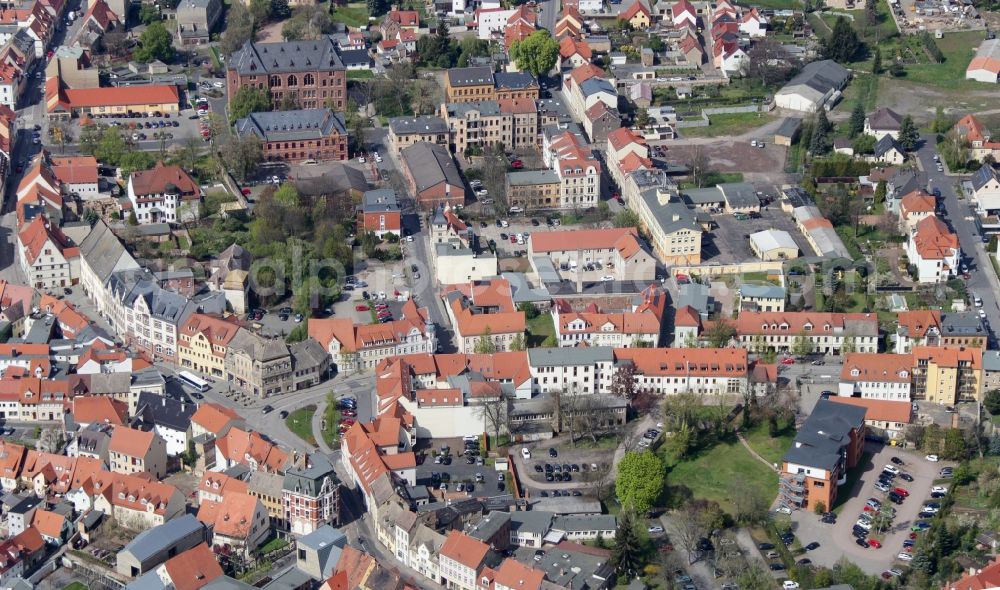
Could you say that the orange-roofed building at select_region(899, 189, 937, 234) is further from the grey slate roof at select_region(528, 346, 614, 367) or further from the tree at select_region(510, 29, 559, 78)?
the tree at select_region(510, 29, 559, 78)

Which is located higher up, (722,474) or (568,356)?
(568,356)

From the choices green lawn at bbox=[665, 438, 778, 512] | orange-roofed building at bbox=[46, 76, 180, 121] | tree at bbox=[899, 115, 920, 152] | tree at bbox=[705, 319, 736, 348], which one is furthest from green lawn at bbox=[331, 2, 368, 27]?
green lawn at bbox=[665, 438, 778, 512]

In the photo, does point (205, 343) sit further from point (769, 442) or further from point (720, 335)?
point (769, 442)

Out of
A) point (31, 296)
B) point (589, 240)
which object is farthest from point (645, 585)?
point (31, 296)

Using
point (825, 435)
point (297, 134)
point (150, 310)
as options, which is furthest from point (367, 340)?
point (297, 134)

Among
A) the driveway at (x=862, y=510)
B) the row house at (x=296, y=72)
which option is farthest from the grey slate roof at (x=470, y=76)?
the driveway at (x=862, y=510)

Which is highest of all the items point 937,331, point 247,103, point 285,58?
point 285,58
